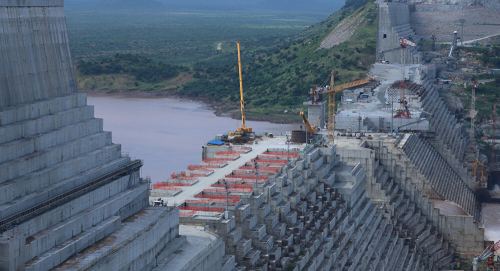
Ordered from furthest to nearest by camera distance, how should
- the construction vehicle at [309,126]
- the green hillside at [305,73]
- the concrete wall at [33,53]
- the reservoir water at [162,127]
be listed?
the green hillside at [305,73], the reservoir water at [162,127], the construction vehicle at [309,126], the concrete wall at [33,53]

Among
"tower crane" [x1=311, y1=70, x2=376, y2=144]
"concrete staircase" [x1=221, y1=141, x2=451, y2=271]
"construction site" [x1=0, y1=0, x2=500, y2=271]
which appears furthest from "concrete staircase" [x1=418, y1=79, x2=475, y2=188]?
"concrete staircase" [x1=221, y1=141, x2=451, y2=271]

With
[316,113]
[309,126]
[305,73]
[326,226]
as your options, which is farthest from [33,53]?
[305,73]

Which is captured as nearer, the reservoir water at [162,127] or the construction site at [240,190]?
the construction site at [240,190]

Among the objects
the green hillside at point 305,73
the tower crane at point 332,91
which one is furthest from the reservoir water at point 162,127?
the green hillside at point 305,73

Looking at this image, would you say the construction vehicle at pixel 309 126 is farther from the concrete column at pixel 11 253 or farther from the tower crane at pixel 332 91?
the concrete column at pixel 11 253

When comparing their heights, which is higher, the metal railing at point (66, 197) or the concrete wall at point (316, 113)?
the metal railing at point (66, 197)
